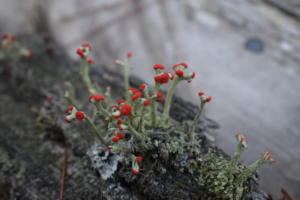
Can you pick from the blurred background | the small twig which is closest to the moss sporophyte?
the small twig

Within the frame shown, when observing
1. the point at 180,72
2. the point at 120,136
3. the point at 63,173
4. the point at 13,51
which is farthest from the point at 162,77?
the point at 13,51

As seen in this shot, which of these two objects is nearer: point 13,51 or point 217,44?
point 13,51

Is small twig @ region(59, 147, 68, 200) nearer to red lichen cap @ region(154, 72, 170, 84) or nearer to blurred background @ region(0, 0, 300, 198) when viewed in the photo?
red lichen cap @ region(154, 72, 170, 84)

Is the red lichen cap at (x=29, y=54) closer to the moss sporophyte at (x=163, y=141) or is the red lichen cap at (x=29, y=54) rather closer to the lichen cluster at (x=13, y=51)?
the lichen cluster at (x=13, y=51)

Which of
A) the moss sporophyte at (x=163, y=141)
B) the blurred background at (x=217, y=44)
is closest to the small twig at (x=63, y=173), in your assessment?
the moss sporophyte at (x=163, y=141)

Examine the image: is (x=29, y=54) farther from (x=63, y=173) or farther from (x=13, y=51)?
(x=63, y=173)

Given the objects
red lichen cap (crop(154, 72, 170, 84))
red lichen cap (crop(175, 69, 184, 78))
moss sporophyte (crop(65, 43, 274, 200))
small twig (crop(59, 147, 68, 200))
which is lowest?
small twig (crop(59, 147, 68, 200))

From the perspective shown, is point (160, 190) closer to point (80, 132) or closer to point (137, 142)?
point (137, 142)

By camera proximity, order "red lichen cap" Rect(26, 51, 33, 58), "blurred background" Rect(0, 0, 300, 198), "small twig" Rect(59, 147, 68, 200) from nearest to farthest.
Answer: "small twig" Rect(59, 147, 68, 200)
"red lichen cap" Rect(26, 51, 33, 58)
"blurred background" Rect(0, 0, 300, 198)

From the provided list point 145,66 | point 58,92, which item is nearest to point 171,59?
point 145,66

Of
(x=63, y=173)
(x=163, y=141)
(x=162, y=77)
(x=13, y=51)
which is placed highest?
(x=162, y=77)
